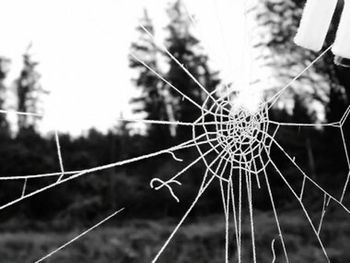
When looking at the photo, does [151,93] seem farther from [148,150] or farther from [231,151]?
[231,151]

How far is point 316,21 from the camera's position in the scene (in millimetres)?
788

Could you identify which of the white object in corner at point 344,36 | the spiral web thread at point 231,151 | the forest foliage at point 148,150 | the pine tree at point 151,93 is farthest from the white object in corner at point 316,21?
the pine tree at point 151,93

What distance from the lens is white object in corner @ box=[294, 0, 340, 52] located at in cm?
78

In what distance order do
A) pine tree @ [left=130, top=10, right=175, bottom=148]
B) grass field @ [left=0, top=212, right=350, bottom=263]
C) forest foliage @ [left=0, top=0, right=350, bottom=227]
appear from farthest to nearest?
pine tree @ [left=130, top=10, right=175, bottom=148] → forest foliage @ [left=0, top=0, right=350, bottom=227] → grass field @ [left=0, top=212, right=350, bottom=263]

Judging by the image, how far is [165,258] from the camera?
9.67 metres

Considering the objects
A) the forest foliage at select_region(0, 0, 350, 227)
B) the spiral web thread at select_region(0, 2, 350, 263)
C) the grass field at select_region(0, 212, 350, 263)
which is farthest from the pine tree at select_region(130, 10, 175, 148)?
the spiral web thread at select_region(0, 2, 350, 263)

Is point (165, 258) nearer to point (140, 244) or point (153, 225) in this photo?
point (140, 244)

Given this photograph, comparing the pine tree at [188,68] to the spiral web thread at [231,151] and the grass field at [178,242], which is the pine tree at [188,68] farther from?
the spiral web thread at [231,151]

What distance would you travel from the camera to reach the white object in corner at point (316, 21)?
0.78m

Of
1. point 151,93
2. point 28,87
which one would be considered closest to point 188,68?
point 151,93

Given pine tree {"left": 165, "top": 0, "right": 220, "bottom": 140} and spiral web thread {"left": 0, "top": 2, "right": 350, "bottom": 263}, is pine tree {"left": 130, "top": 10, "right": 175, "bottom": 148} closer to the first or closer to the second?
pine tree {"left": 165, "top": 0, "right": 220, "bottom": 140}

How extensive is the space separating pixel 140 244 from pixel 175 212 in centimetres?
227

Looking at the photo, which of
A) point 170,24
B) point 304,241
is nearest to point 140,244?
point 304,241

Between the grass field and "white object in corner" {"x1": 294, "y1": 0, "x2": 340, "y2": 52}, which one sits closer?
"white object in corner" {"x1": 294, "y1": 0, "x2": 340, "y2": 52}
